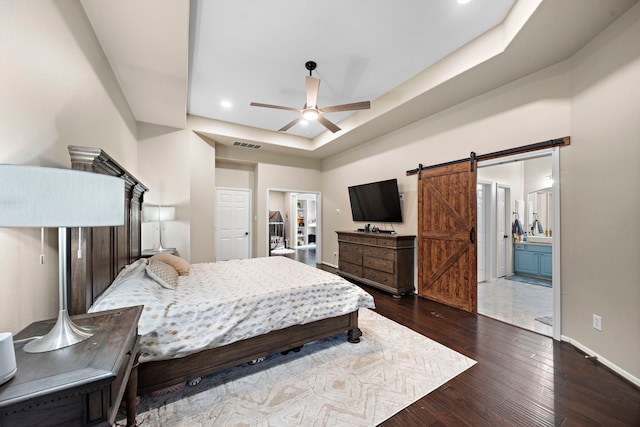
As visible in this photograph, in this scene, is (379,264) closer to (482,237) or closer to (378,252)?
(378,252)

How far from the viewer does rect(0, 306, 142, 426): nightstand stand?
0.77 meters

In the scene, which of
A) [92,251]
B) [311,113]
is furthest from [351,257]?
[92,251]

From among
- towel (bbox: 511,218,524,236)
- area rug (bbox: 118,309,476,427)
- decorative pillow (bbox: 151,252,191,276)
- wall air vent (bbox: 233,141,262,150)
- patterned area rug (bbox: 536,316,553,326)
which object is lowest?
area rug (bbox: 118,309,476,427)

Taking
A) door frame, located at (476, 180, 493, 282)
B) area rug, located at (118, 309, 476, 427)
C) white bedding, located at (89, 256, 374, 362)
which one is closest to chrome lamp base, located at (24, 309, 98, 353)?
white bedding, located at (89, 256, 374, 362)

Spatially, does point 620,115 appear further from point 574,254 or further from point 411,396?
point 411,396

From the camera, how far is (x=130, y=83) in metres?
2.99

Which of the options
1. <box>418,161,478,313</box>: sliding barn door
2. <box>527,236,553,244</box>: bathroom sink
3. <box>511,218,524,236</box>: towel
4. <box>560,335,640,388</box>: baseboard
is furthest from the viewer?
<box>511,218,524,236</box>: towel

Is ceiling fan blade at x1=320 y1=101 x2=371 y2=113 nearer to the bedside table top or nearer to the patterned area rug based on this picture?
the bedside table top

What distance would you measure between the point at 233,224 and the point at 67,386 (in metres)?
5.56

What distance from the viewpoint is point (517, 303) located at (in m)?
3.81

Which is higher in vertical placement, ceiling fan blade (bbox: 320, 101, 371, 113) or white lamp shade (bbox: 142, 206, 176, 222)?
ceiling fan blade (bbox: 320, 101, 371, 113)

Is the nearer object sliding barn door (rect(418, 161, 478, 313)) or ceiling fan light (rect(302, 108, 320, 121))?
ceiling fan light (rect(302, 108, 320, 121))

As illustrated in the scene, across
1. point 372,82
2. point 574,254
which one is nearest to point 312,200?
point 372,82

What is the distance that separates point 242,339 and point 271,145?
4532 millimetres
